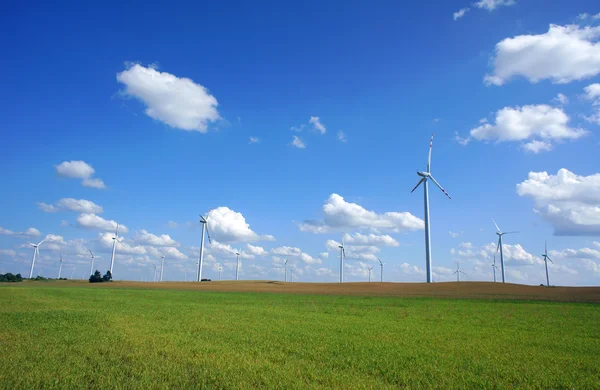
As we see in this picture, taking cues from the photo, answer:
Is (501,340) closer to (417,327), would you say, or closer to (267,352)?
(417,327)

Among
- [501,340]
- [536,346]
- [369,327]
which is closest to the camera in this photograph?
[536,346]

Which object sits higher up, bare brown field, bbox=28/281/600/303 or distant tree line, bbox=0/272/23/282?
bare brown field, bbox=28/281/600/303

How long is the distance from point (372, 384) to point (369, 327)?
11.8 m

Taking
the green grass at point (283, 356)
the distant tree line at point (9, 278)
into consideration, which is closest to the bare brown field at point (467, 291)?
the green grass at point (283, 356)

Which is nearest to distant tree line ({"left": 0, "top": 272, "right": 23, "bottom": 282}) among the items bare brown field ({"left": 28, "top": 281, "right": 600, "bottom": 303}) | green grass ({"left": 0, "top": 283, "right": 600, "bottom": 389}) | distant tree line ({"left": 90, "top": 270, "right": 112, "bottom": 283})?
distant tree line ({"left": 90, "top": 270, "right": 112, "bottom": 283})

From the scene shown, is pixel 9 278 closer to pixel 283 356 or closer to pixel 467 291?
pixel 467 291

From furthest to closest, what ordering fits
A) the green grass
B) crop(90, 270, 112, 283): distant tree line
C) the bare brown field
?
crop(90, 270, 112, 283): distant tree line < the bare brown field < the green grass

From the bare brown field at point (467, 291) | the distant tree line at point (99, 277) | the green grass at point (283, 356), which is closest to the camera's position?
the green grass at point (283, 356)

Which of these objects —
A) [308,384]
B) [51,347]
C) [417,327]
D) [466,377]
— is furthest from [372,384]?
[417,327]

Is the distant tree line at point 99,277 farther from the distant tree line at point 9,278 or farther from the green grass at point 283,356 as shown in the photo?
the green grass at point 283,356

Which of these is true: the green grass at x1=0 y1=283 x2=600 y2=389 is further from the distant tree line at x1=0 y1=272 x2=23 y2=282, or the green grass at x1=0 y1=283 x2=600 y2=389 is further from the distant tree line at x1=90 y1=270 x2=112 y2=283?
the distant tree line at x1=0 y1=272 x2=23 y2=282

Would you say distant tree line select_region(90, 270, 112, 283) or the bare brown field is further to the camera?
distant tree line select_region(90, 270, 112, 283)

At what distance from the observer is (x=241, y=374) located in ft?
34.0

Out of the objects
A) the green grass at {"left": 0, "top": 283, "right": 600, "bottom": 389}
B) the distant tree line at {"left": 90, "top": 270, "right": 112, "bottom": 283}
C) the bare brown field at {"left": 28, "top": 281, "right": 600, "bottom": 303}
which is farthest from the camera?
the distant tree line at {"left": 90, "top": 270, "right": 112, "bottom": 283}
